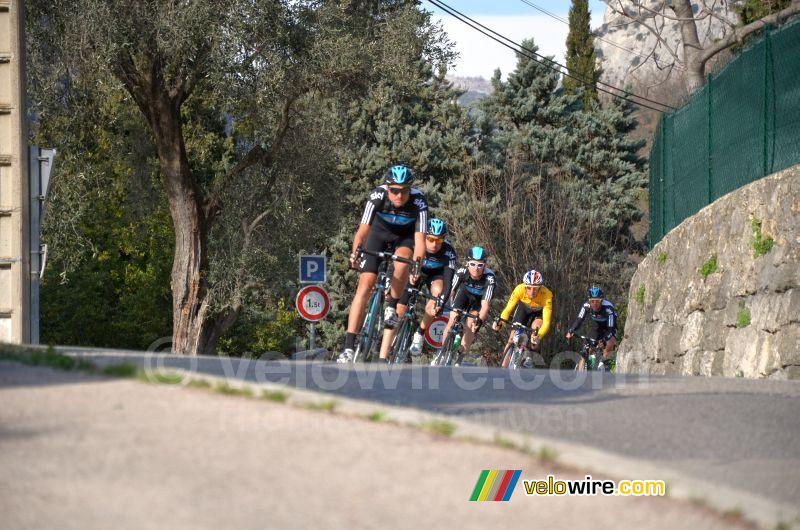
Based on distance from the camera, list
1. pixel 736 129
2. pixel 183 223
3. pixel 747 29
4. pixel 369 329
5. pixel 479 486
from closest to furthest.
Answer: pixel 479 486 < pixel 369 329 < pixel 736 129 < pixel 747 29 < pixel 183 223

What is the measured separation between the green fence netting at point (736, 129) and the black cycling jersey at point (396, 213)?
346cm

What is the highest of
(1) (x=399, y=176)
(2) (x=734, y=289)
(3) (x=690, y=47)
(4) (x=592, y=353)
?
(3) (x=690, y=47)

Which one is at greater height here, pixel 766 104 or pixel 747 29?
pixel 747 29

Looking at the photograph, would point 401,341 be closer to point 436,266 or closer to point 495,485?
point 436,266

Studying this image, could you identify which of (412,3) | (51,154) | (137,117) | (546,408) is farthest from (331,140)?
(546,408)

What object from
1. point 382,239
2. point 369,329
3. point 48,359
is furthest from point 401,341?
point 48,359

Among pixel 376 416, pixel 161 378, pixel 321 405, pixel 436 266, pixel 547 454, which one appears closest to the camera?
pixel 547 454

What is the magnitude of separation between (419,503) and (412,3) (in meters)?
22.7

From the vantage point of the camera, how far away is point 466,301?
1548 cm

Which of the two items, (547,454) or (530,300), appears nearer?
(547,454)

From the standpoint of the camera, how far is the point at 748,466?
5.36 meters

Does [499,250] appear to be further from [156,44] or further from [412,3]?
[156,44]

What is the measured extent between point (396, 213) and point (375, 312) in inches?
41.2

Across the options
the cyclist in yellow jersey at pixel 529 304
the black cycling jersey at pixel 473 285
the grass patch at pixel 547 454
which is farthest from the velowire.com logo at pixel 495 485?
the cyclist in yellow jersey at pixel 529 304
